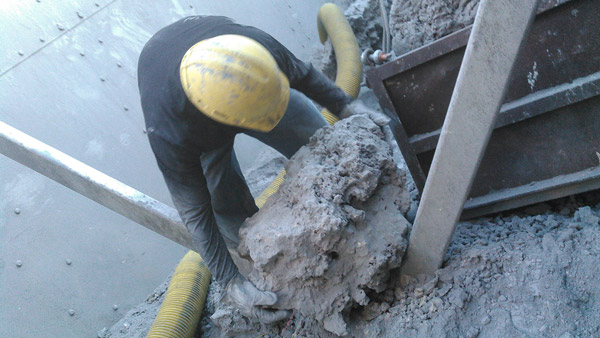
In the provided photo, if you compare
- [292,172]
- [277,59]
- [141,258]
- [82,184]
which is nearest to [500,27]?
[277,59]

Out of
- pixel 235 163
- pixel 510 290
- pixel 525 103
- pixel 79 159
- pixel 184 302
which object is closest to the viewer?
pixel 510 290

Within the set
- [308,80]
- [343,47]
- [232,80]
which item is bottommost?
[343,47]

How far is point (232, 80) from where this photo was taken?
1.77 m

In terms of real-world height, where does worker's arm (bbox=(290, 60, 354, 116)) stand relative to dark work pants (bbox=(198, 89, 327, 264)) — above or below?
above

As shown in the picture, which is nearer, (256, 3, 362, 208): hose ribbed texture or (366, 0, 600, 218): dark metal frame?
(366, 0, 600, 218): dark metal frame

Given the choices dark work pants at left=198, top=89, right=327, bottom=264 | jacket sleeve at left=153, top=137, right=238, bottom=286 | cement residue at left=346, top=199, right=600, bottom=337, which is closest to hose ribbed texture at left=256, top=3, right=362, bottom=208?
dark work pants at left=198, top=89, right=327, bottom=264

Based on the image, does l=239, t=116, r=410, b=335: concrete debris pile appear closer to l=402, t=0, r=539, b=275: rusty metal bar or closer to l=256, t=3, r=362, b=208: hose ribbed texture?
l=402, t=0, r=539, b=275: rusty metal bar

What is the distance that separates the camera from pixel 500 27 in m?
1.56

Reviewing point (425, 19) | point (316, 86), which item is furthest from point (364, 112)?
point (425, 19)

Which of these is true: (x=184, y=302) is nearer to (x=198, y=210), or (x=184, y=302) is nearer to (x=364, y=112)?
(x=198, y=210)

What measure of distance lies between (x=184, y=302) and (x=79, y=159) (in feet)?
4.78

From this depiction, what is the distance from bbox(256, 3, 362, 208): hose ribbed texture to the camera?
4.01m

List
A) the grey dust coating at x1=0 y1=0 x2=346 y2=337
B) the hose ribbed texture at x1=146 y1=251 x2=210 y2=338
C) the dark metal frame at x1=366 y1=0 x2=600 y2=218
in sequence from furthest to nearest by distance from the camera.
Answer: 1. the grey dust coating at x1=0 y1=0 x2=346 y2=337
2. the hose ribbed texture at x1=146 y1=251 x2=210 y2=338
3. the dark metal frame at x1=366 y1=0 x2=600 y2=218

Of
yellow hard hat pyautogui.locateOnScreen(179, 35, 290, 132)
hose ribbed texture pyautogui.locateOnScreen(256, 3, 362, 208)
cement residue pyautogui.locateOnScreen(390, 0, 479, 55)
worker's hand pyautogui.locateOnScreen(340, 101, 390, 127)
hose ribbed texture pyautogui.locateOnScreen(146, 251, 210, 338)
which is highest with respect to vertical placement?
yellow hard hat pyautogui.locateOnScreen(179, 35, 290, 132)
